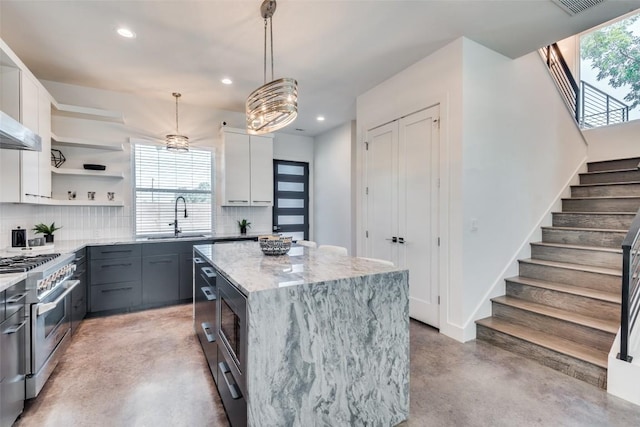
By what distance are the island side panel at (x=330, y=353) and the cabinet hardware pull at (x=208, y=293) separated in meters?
0.85

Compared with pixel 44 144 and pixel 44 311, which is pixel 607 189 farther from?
pixel 44 144

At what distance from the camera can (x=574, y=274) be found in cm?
315

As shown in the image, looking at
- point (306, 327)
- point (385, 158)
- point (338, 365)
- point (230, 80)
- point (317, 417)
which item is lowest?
point (317, 417)

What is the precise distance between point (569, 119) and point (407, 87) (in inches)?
99.4

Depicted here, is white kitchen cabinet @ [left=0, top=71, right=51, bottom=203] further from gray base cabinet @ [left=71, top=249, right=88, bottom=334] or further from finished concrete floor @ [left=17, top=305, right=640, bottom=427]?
finished concrete floor @ [left=17, top=305, right=640, bottom=427]

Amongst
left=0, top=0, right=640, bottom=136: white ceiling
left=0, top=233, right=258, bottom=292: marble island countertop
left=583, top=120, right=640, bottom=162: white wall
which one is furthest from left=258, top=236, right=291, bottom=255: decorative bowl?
left=583, top=120, right=640, bottom=162: white wall

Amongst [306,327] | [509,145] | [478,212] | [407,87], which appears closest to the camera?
[306,327]

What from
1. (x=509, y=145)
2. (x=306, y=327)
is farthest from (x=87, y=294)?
(x=509, y=145)

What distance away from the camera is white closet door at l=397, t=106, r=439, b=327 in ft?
11.0

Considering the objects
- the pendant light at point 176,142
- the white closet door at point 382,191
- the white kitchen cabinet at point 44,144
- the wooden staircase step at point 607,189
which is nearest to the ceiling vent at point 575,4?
the white closet door at point 382,191

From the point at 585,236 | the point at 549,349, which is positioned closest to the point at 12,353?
the point at 549,349

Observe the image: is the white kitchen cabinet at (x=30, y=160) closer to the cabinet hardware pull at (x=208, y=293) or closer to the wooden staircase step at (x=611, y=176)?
the cabinet hardware pull at (x=208, y=293)

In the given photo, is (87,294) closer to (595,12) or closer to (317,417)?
(317,417)

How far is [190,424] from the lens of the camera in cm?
189
